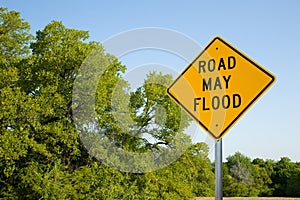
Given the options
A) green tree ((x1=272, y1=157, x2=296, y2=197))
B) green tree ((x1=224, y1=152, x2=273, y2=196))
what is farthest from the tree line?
green tree ((x1=272, y1=157, x2=296, y2=197))

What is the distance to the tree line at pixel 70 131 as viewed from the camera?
1314cm

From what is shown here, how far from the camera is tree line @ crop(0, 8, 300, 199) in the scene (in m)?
13.1

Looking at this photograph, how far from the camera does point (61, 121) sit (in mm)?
14195

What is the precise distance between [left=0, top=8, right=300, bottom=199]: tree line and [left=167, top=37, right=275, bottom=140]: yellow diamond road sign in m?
10.2

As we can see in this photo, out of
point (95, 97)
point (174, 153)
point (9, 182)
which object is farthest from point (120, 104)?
point (9, 182)

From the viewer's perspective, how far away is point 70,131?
13812mm

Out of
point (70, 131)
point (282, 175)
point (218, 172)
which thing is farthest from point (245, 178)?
point (218, 172)

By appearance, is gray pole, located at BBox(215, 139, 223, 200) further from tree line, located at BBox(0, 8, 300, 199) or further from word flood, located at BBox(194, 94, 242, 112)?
tree line, located at BBox(0, 8, 300, 199)

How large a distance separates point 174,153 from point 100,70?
14.5ft

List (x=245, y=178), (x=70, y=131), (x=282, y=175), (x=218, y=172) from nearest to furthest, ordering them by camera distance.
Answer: (x=218, y=172) < (x=70, y=131) < (x=245, y=178) < (x=282, y=175)

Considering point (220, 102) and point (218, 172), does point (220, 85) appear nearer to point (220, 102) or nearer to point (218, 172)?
point (220, 102)

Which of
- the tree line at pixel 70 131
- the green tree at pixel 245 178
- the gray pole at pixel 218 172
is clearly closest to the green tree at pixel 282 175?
the green tree at pixel 245 178

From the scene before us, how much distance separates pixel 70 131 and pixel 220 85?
11.0 m

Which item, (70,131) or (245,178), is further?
(245,178)
